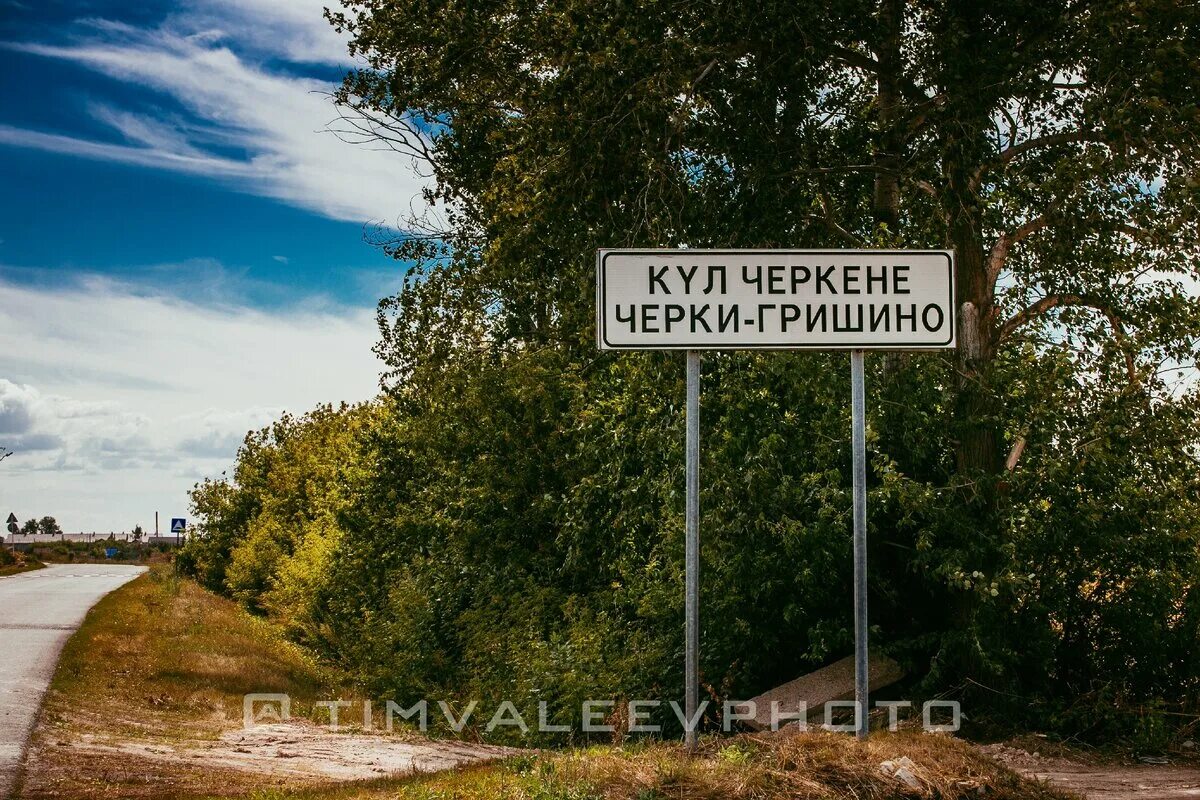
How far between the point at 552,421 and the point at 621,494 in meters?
6.31

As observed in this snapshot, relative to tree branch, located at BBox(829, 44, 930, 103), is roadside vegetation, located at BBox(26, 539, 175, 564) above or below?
below

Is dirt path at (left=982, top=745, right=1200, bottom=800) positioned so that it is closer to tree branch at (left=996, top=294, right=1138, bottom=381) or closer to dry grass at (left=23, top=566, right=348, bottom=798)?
tree branch at (left=996, top=294, right=1138, bottom=381)

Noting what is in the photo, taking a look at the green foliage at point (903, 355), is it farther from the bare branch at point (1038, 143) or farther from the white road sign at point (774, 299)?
the white road sign at point (774, 299)

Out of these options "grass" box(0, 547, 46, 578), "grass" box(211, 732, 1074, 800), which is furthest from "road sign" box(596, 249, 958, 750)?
"grass" box(0, 547, 46, 578)

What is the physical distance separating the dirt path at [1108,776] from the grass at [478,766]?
1744 millimetres

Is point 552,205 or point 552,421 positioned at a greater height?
point 552,205

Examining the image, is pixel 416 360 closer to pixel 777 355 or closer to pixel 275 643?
pixel 777 355

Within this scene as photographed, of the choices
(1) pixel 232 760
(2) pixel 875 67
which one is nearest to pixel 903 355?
(2) pixel 875 67

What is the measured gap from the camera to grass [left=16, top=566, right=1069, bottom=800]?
553 cm

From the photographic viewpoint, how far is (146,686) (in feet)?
55.2

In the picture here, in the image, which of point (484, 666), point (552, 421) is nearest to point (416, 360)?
point (552, 421)

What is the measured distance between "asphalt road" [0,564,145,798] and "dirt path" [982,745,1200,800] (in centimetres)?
764

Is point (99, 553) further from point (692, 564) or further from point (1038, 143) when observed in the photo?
point (692, 564)

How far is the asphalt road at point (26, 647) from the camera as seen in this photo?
1109cm
